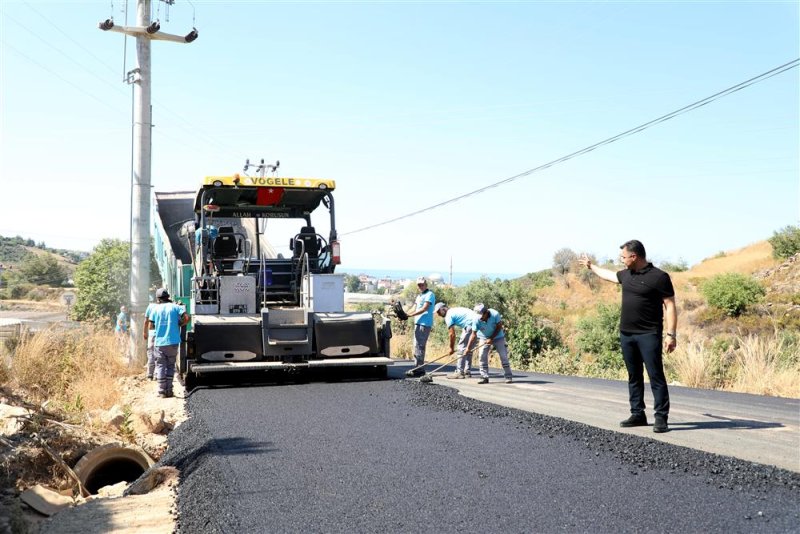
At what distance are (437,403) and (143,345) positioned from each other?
662 centimetres

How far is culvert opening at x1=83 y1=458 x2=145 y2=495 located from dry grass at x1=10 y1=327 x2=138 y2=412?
6.15 ft

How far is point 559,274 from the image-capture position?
54688 millimetres

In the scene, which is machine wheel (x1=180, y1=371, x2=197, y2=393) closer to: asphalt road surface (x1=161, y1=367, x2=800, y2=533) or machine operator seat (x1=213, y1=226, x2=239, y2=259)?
machine operator seat (x1=213, y1=226, x2=239, y2=259)

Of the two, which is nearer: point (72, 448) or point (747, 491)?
point (747, 491)

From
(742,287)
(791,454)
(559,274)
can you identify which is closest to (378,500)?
(791,454)

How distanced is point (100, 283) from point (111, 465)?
36.8m

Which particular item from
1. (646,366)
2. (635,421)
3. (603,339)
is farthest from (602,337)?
(646,366)

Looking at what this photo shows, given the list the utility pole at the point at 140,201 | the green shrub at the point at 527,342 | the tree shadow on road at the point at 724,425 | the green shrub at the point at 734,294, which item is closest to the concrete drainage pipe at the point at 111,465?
the tree shadow on road at the point at 724,425

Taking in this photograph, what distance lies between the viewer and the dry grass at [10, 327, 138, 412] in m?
9.18

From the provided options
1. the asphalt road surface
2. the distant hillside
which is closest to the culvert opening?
the asphalt road surface

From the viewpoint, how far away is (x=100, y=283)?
4050cm

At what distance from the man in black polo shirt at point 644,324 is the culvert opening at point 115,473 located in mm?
4121

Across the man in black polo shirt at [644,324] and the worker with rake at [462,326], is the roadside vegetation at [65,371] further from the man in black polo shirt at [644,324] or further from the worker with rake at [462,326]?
the man in black polo shirt at [644,324]

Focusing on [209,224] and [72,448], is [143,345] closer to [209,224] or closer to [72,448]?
[209,224]
